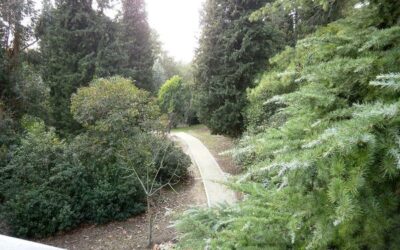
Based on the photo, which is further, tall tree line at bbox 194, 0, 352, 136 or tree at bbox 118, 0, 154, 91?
tree at bbox 118, 0, 154, 91

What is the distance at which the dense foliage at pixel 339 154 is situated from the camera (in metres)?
1.26

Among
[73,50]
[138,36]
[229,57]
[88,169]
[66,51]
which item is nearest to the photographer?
[88,169]

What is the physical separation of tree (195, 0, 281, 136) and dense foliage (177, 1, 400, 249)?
10.2m

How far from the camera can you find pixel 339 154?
1.34 meters

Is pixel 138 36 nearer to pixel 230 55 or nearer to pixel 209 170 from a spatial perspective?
pixel 230 55

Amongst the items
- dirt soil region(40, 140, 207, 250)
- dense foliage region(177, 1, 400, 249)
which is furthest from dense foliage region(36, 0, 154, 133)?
dense foliage region(177, 1, 400, 249)

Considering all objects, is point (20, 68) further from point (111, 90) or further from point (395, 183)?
point (395, 183)

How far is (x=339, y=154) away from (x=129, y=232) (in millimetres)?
8042

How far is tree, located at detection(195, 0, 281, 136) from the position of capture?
12055 mm

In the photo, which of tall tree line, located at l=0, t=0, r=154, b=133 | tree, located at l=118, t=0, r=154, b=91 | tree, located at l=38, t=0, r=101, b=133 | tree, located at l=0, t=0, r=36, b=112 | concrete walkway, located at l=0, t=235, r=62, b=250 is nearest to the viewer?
concrete walkway, located at l=0, t=235, r=62, b=250

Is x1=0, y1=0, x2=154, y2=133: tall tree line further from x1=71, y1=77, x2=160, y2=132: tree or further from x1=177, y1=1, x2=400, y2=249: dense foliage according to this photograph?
x1=177, y1=1, x2=400, y2=249: dense foliage

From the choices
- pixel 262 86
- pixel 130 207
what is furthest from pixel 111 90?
pixel 262 86

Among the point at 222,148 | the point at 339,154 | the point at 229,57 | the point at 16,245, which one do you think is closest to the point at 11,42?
the point at 229,57

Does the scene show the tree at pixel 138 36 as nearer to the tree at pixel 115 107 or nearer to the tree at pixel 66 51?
the tree at pixel 66 51
